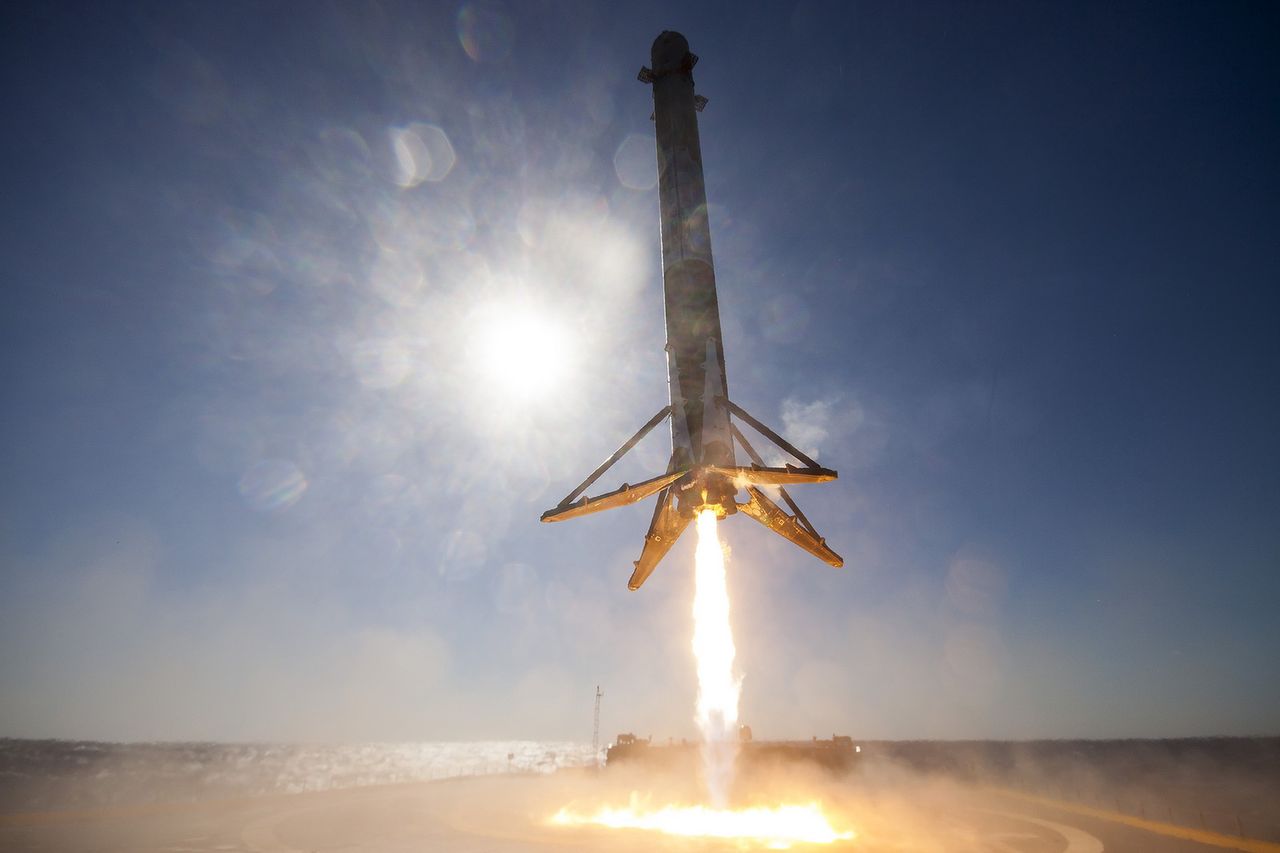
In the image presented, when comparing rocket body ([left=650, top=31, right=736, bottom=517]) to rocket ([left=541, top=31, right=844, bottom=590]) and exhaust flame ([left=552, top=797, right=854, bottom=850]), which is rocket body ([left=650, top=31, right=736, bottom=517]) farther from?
exhaust flame ([left=552, top=797, right=854, bottom=850])

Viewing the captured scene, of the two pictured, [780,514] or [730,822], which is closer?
[780,514]

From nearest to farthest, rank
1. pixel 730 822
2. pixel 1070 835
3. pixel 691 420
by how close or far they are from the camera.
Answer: pixel 691 420
pixel 1070 835
pixel 730 822

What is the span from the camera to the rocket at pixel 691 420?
17.9 m

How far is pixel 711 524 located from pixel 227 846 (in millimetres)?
19317

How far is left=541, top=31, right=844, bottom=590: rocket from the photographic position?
17859 millimetres

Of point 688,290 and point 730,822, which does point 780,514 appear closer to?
point 688,290

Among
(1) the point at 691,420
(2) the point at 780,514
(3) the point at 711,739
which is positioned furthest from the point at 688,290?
(3) the point at 711,739

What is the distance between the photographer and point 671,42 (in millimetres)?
24656

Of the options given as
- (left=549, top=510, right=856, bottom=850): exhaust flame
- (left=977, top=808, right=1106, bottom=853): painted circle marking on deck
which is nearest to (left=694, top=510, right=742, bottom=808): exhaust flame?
(left=549, top=510, right=856, bottom=850): exhaust flame

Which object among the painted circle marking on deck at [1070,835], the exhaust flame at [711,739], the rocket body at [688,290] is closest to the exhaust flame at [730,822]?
the exhaust flame at [711,739]

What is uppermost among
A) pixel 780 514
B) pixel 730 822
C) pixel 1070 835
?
pixel 780 514

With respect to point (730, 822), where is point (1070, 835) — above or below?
below

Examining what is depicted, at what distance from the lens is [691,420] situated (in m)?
19.1

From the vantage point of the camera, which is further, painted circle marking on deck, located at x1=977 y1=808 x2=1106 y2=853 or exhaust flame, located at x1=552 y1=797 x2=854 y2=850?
exhaust flame, located at x1=552 y1=797 x2=854 y2=850
